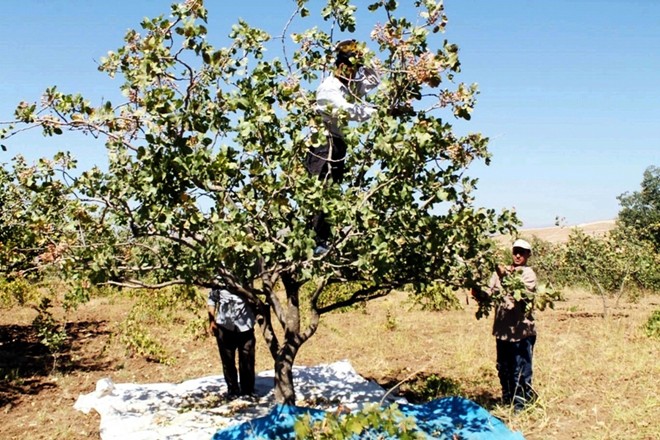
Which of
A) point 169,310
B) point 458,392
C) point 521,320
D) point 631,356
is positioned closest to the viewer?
point 521,320

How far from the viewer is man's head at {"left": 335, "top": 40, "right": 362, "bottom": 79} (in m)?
4.61

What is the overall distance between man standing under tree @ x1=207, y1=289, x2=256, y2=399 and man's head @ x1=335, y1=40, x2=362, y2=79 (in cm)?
352

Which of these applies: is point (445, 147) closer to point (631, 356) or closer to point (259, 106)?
point (259, 106)

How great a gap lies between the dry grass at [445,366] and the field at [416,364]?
21mm

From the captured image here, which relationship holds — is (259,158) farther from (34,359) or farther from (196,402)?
(34,359)

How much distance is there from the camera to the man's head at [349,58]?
181 inches

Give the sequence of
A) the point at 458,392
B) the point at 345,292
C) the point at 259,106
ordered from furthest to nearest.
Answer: the point at 345,292 < the point at 458,392 < the point at 259,106

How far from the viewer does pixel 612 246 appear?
20.5 meters

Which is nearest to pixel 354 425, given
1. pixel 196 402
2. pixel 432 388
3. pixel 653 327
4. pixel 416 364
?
pixel 196 402

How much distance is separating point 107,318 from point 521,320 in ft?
40.0

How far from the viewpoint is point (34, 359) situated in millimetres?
10188

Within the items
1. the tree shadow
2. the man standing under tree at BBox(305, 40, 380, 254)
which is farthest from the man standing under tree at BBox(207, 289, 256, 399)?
the tree shadow

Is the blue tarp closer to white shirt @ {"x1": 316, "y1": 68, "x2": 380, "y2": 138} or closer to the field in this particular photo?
the field

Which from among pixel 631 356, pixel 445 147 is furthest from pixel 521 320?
pixel 631 356
